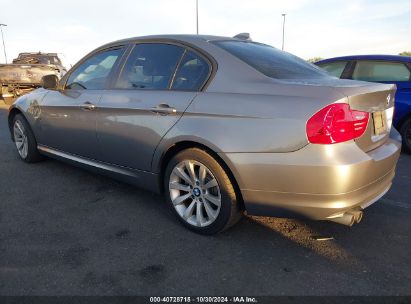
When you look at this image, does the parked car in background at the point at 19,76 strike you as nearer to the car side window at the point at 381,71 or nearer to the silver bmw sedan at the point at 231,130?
the car side window at the point at 381,71

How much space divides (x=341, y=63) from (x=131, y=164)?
4.67 metres

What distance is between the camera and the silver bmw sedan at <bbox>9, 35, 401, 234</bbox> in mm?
2504

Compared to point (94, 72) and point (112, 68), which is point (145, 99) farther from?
point (94, 72)

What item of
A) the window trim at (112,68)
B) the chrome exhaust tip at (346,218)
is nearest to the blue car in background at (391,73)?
the window trim at (112,68)

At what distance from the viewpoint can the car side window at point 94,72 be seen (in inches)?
153

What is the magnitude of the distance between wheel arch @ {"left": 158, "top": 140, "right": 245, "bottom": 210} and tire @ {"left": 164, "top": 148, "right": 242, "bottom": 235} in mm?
28

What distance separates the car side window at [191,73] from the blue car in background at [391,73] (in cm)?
348

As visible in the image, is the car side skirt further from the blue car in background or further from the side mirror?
the blue car in background

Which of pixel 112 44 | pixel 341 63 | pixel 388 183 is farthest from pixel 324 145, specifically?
pixel 341 63

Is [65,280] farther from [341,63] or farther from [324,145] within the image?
[341,63]

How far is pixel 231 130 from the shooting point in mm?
2736

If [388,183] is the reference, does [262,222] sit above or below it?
below

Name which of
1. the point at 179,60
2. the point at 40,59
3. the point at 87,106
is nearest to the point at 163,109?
the point at 179,60

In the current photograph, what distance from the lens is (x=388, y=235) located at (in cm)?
314
